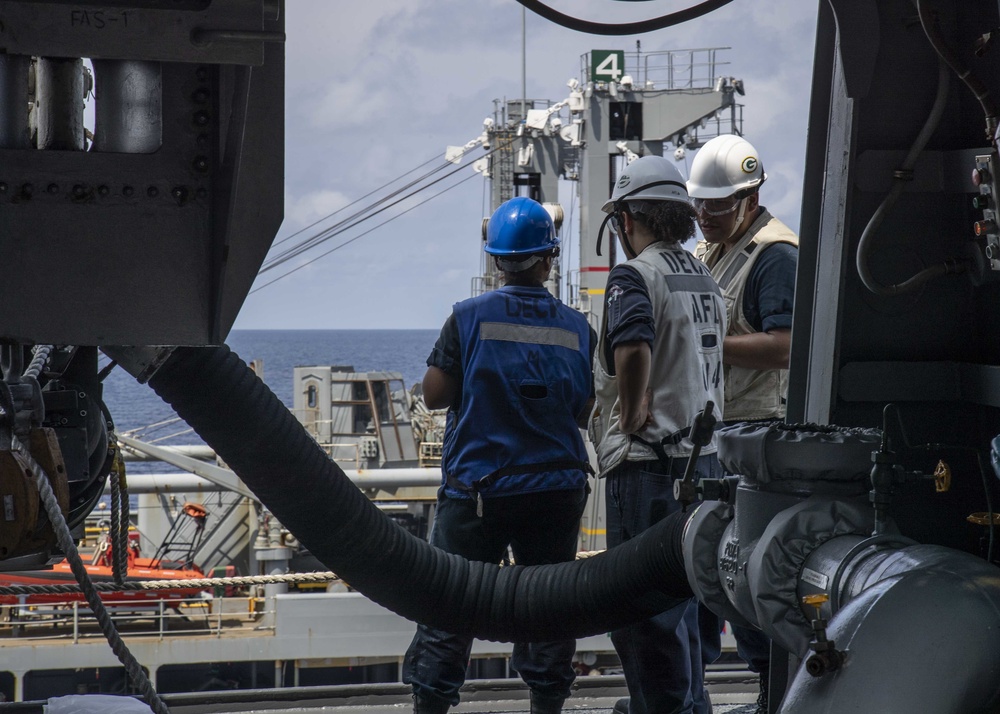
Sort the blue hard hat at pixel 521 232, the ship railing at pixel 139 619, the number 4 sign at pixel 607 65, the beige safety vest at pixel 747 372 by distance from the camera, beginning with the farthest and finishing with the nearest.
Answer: the number 4 sign at pixel 607 65, the ship railing at pixel 139 619, the beige safety vest at pixel 747 372, the blue hard hat at pixel 521 232

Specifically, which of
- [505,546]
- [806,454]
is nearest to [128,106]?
[806,454]

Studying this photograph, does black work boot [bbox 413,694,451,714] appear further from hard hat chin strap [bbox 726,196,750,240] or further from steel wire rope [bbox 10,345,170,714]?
hard hat chin strap [bbox 726,196,750,240]

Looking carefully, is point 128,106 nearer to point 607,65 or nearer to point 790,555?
point 790,555


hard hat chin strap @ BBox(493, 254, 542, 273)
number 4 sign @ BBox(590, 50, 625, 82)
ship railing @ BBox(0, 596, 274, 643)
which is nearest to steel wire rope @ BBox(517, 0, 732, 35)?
hard hat chin strap @ BBox(493, 254, 542, 273)

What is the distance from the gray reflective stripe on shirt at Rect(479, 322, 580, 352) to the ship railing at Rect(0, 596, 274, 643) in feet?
35.2

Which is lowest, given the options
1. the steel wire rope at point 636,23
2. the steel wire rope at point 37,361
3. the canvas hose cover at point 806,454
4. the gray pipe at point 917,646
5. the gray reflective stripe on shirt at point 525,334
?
the gray pipe at point 917,646

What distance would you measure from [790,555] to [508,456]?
144 cm

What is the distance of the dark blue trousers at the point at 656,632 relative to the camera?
313 centimetres

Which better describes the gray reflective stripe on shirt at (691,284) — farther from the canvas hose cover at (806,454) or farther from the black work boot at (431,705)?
the black work boot at (431,705)

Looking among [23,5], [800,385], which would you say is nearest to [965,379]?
[800,385]

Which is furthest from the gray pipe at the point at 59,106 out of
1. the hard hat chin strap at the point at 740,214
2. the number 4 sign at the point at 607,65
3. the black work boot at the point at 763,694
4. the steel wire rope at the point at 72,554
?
the number 4 sign at the point at 607,65

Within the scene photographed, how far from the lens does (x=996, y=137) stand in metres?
2.17

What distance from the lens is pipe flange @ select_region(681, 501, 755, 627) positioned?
2.35 metres

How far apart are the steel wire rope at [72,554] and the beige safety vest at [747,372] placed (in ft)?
6.66
